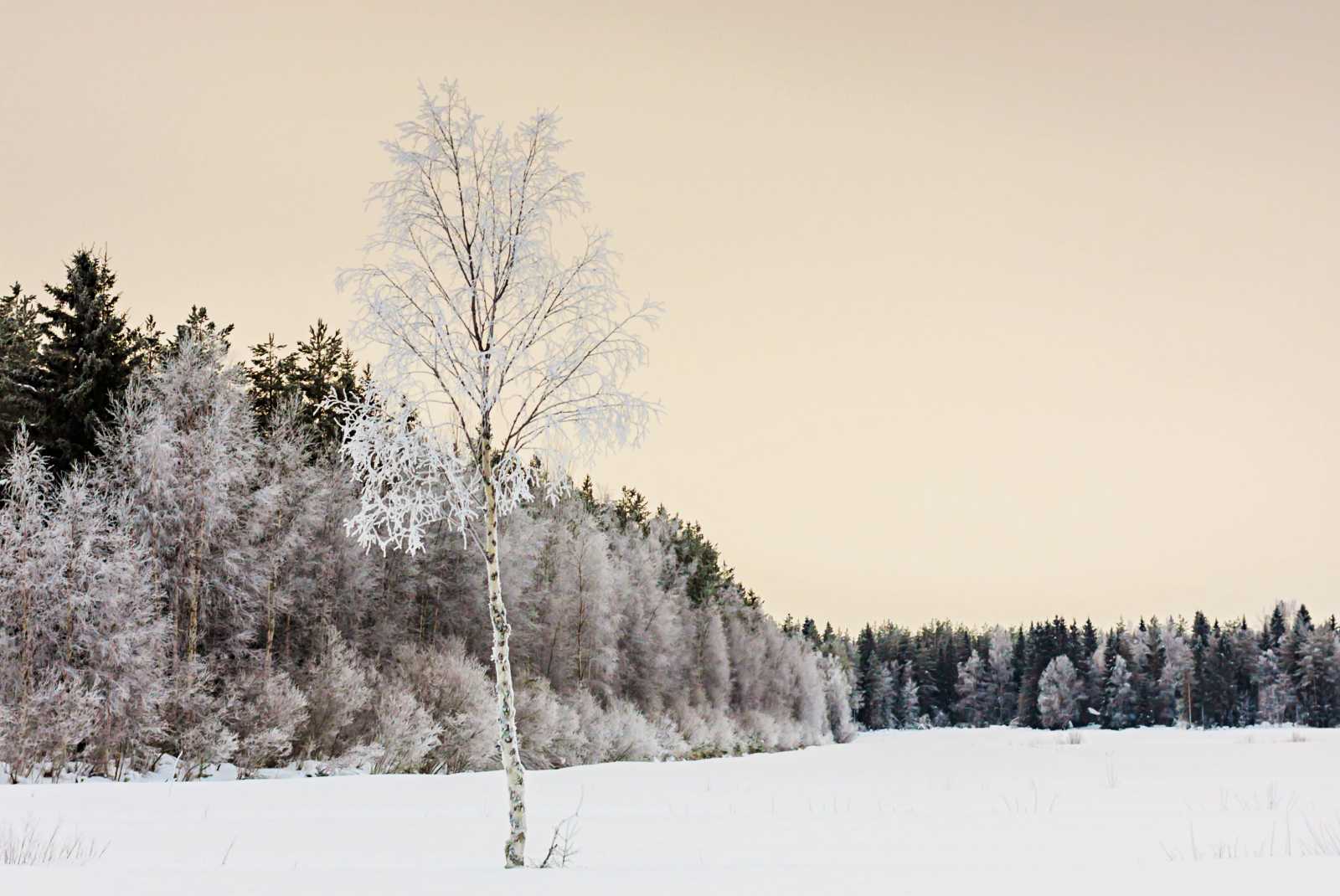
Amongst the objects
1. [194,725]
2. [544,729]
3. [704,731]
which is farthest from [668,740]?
[194,725]

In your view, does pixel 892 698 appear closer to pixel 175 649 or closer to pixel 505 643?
pixel 175 649

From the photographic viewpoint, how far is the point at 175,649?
103 feet

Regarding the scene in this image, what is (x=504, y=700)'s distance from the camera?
482 inches

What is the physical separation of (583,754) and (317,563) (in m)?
16.2

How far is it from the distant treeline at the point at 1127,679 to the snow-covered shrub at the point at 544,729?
72.0m

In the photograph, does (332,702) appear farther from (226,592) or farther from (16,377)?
(16,377)

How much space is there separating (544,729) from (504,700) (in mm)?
32396

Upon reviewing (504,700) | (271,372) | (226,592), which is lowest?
(504,700)

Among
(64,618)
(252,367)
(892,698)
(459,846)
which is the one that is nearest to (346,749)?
(64,618)

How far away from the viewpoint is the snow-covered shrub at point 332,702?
3422cm

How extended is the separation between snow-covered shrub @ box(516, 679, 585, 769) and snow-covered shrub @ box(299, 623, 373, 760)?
24.1 feet

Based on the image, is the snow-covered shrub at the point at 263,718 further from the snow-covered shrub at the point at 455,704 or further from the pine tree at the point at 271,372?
the pine tree at the point at 271,372

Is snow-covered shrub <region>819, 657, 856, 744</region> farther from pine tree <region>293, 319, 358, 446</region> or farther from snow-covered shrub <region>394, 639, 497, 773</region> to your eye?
snow-covered shrub <region>394, 639, 497, 773</region>

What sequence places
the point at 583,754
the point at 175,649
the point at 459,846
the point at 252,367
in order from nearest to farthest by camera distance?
the point at 459,846
the point at 175,649
the point at 583,754
the point at 252,367
